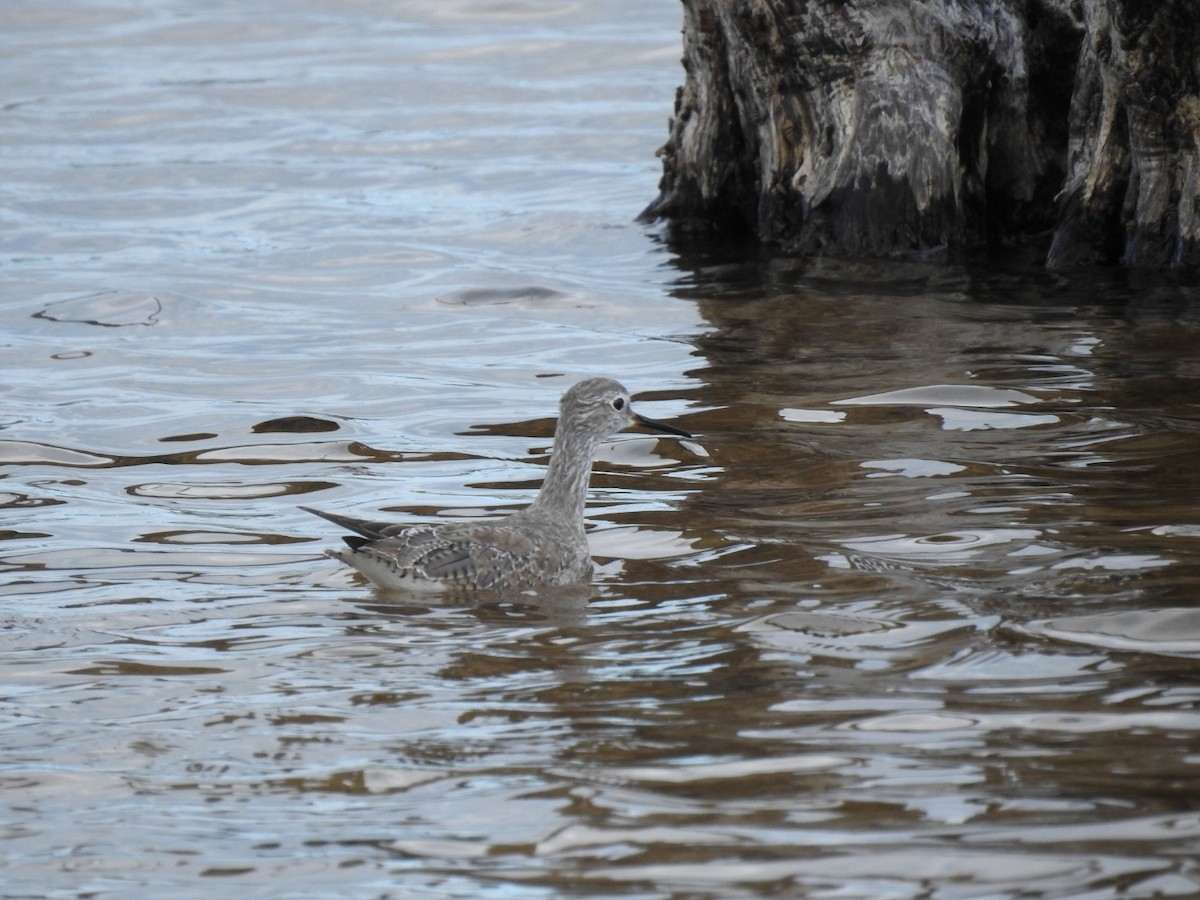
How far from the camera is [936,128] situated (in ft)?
46.8

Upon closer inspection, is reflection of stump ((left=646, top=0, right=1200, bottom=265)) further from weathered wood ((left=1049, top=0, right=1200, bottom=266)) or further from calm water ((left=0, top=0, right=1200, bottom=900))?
calm water ((left=0, top=0, right=1200, bottom=900))

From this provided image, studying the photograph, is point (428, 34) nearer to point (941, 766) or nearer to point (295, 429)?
point (295, 429)

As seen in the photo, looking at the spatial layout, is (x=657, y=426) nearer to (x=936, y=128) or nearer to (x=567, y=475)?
(x=567, y=475)

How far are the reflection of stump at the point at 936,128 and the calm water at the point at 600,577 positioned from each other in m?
0.53

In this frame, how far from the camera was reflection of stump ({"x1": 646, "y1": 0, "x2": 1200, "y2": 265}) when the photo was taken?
13.3 m

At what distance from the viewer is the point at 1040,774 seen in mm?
5594

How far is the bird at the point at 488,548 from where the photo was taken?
8.07 meters

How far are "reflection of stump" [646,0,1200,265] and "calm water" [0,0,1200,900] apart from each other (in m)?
0.53

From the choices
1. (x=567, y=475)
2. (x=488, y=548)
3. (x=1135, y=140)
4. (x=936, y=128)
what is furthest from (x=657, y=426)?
(x=936, y=128)

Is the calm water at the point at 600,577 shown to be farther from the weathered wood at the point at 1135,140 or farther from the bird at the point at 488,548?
the weathered wood at the point at 1135,140

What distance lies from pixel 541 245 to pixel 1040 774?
13.0m

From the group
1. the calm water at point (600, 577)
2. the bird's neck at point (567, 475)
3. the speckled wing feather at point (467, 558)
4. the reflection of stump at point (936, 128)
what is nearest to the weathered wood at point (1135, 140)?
the reflection of stump at point (936, 128)

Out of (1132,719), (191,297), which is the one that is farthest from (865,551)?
(191,297)

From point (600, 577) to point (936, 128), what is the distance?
23.1ft
